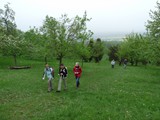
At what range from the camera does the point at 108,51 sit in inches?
3526

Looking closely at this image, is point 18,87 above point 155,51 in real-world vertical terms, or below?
below

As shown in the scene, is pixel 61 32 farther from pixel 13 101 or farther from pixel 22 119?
pixel 22 119

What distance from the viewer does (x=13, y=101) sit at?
52.2 feet

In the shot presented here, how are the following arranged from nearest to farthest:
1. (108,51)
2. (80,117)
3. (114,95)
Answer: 1. (80,117)
2. (114,95)
3. (108,51)

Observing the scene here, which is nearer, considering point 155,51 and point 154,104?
point 154,104

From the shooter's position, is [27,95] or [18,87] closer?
[27,95]


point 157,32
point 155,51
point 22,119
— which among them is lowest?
point 22,119

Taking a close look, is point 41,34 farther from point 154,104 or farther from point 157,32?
point 154,104

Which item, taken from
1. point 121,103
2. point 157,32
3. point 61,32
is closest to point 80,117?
point 121,103

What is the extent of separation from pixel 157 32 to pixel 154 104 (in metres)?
18.0

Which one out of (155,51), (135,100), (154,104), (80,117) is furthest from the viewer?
(155,51)

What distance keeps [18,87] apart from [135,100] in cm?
1085

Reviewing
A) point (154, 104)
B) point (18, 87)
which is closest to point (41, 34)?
point (18, 87)

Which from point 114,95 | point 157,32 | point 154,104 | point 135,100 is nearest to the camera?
point 154,104
